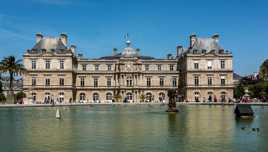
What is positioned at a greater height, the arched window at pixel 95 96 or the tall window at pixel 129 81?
the tall window at pixel 129 81

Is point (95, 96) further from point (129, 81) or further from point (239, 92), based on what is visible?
point (239, 92)

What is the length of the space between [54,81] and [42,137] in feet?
209

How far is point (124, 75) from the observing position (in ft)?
278

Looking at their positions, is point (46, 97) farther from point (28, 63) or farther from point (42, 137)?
point (42, 137)

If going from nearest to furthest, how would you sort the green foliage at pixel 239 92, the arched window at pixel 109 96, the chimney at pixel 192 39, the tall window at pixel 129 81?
the chimney at pixel 192 39, the tall window at pixel 129 81, the arched window at pixel 109 96, the green foliage at pixel 239 92

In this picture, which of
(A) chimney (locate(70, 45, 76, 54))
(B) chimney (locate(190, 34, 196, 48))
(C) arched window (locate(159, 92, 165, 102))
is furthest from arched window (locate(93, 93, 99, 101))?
(B) chimney (locate(190, 34, 196, 48))

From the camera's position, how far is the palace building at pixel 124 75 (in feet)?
265

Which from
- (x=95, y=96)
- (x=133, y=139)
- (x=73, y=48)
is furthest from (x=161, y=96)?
(x=133, y=139)

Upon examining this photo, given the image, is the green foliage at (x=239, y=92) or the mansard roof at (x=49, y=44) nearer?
the mansard roof at (x=49, y=44)

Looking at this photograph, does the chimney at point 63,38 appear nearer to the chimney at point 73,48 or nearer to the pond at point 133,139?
the chimney at point 73,48

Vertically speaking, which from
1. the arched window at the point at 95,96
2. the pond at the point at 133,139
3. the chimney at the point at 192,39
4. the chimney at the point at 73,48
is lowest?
the pond at the point at 133,139

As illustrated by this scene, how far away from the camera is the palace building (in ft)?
265

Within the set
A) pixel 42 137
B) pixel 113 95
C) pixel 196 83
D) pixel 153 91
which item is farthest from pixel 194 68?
pixel 42 137

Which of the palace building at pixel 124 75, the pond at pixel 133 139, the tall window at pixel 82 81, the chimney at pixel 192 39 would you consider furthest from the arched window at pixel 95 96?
the pond at pixel 133 139
